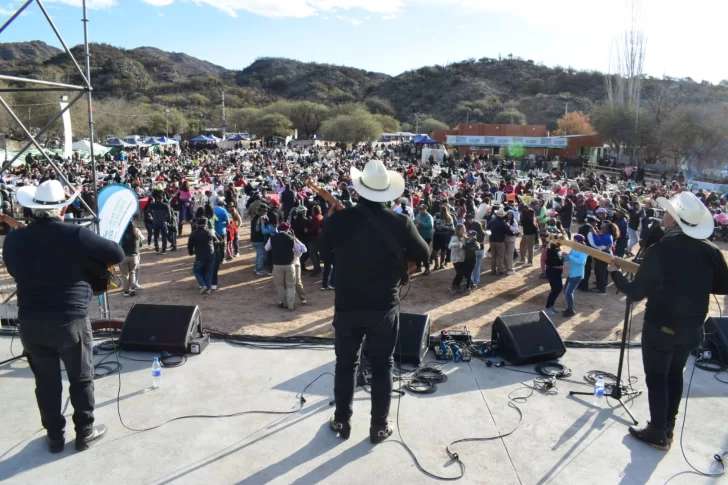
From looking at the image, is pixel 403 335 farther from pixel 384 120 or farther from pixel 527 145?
pixel 384 120

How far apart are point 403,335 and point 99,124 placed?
53518mm

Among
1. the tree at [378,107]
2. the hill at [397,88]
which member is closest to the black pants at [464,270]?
the hill at [397,88]

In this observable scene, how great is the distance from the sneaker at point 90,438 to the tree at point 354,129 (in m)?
56.5

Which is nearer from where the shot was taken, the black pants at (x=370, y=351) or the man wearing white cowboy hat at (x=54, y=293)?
the man wearing white cowboy hat at (x=54, y=293)

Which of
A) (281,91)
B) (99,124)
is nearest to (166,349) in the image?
(99,124)

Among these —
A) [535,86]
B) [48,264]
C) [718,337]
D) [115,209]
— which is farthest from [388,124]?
[48,264]

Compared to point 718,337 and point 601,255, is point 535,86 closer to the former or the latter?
point 718,337

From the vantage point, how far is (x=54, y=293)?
138 inches

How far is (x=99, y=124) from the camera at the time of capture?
50.5 metres

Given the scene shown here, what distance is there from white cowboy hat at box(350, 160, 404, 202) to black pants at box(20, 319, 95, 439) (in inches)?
85.9

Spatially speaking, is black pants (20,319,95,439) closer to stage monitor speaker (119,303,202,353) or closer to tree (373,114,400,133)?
stage monitor speaker (119,303,202,353)

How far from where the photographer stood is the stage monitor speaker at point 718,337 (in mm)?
5473

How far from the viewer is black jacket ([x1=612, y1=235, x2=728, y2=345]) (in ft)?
12.0

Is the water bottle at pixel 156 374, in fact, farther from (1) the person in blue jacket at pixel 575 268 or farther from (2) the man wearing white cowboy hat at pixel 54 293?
(1) the person in blue jacket at pixel 575 268
